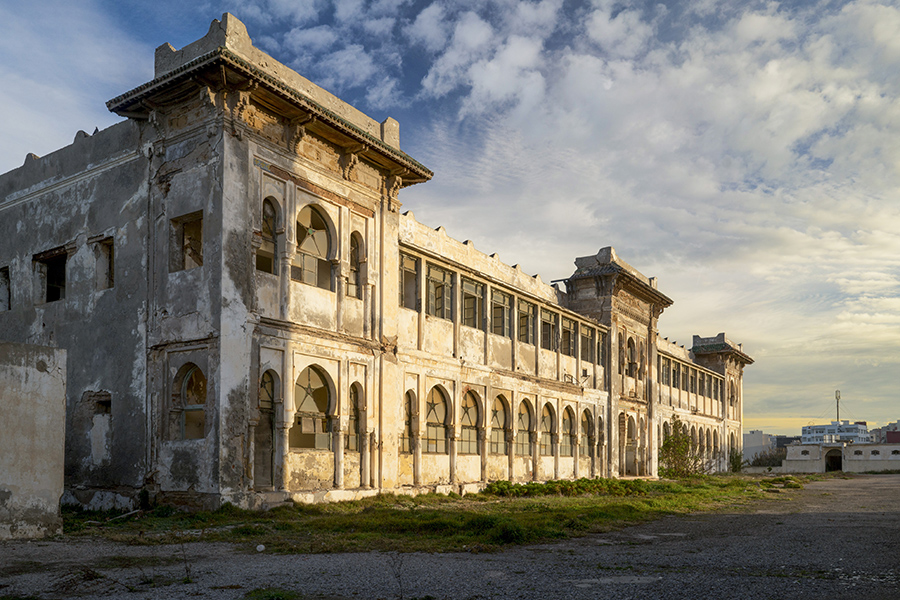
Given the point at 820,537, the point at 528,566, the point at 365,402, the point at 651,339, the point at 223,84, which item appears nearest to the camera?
the point at 528,566

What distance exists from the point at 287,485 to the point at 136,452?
3.00 metres

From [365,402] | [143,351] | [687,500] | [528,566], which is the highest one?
[143,351]

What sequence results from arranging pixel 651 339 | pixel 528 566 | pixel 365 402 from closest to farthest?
Answer: pixel 528 566 → pixel 365 402 → pixel 651 339

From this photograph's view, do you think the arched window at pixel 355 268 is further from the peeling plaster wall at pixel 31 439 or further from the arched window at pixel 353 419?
the peeling plaster wall at pixel 31 439

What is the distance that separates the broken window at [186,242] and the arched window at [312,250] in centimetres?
203

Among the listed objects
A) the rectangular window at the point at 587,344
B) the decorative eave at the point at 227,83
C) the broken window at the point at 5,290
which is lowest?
the rectangular window at the point at 587,344

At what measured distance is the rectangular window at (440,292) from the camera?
21.5m

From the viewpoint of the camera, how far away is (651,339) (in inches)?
1453

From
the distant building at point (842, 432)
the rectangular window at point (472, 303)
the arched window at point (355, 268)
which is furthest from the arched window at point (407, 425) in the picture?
the distant building at point (842, 432)

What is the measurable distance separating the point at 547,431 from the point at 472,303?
6.73 meters

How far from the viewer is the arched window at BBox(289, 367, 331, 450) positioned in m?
16.7

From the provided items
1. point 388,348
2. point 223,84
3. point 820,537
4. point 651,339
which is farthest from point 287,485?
point 651,339

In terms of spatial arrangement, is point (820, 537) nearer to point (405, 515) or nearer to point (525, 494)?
point (405, 515)

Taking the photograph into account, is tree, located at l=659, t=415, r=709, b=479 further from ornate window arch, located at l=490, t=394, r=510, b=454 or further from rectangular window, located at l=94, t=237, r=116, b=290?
rectangular window, located at l=94, t=237, r=116, b=290
